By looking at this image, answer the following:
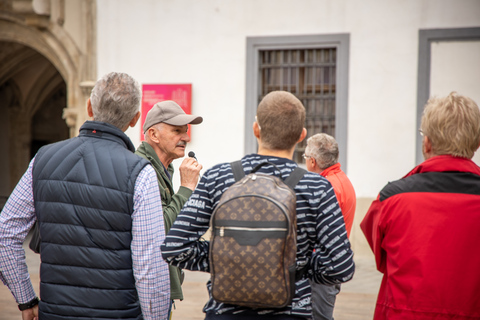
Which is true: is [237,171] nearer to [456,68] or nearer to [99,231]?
[99,231]

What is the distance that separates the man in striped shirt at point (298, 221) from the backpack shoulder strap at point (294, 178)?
0.05ft

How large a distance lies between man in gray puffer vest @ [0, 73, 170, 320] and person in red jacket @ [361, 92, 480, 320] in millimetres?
943

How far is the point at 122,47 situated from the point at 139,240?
28.1 ft

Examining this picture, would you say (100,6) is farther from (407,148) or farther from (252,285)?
(252,285)

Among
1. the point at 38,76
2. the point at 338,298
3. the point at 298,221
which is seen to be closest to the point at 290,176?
the point at 298,221

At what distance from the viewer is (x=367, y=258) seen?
30.6 feet

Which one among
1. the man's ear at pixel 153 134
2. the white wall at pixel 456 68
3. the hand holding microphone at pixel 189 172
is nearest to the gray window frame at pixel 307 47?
the white wall at pixel 456 68

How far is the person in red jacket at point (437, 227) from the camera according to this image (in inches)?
87.8

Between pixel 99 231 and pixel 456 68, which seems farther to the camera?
pixel 456 68

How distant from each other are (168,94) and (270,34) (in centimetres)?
206

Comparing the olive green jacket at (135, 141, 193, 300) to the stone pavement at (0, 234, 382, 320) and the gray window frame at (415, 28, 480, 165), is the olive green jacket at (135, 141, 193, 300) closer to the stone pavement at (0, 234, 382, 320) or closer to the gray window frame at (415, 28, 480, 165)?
the stone pavement at (0, 234, 382, 320)

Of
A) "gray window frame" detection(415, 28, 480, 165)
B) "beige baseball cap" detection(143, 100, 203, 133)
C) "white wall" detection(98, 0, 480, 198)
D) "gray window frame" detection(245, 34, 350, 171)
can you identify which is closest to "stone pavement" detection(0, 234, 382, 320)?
"white wall" detection(98, 0, 480, 198)

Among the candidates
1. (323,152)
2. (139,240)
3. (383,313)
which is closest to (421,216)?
(383,313)

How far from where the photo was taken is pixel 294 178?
2127mm
